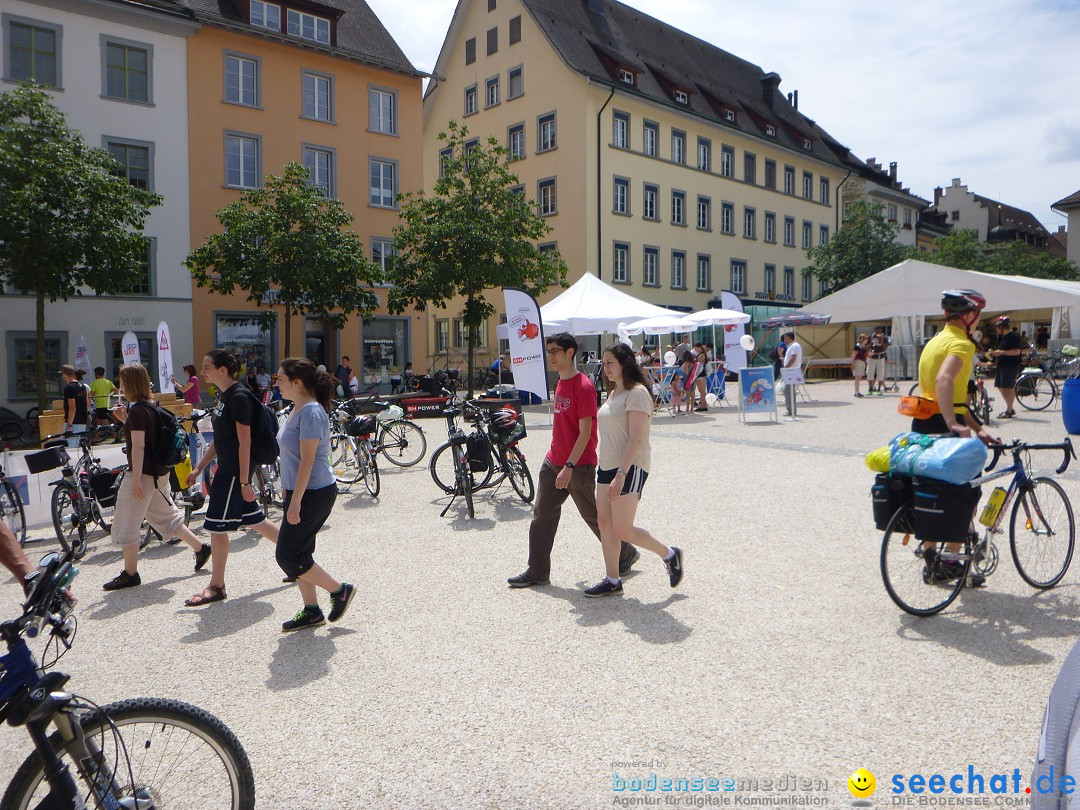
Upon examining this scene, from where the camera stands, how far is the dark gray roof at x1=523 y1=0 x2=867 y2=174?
37.2m

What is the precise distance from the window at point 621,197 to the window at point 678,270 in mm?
4237

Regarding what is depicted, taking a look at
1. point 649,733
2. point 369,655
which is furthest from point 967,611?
point 369,655

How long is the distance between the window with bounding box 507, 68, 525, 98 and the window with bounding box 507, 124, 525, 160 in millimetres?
1433

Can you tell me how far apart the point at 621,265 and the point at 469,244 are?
1263 cm

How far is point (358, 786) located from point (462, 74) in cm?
4176

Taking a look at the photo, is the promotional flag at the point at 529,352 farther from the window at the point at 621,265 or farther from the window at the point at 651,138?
the window at the point at 651,138

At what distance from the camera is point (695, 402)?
20609 millimetres

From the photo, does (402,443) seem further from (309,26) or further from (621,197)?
(621,197)

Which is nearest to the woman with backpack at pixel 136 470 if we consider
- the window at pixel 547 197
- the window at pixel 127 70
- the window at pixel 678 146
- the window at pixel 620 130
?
the window at pixel 127 70

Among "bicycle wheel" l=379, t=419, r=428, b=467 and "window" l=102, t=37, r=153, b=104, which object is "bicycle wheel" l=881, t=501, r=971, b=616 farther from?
"window" l=102, t=37, r=153, b=104

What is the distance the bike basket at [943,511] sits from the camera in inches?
178

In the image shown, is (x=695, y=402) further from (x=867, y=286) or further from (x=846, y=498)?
(x=846, y=498)

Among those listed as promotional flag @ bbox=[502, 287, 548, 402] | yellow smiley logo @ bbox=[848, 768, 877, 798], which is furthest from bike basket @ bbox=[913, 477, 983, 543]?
promotional flag @ bbox=[502, 287, 548, 402]

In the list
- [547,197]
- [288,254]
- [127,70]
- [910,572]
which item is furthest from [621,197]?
[910,572]
